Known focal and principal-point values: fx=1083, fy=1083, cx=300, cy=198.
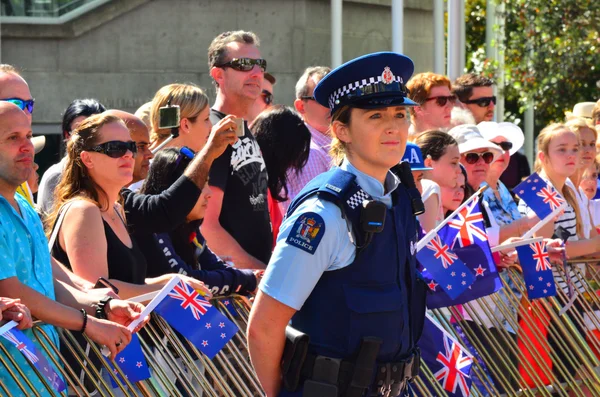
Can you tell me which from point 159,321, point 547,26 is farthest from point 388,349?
point 547,26

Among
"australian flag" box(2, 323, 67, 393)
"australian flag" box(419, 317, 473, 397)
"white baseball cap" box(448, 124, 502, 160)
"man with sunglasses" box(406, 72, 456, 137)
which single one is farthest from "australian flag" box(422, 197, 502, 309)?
"man with sunglasses" box(406, 72, 456, 137)

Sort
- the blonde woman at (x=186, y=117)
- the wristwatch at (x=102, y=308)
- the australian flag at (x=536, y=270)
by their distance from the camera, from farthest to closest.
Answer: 1. the australian flag at (x=536, y=270)
2. the blonde woman at (x=186, y=117)
3. the wristwatch at (x=102, y=308)

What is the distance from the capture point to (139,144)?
230 inches

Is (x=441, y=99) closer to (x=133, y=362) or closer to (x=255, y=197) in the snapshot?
(x=255, y=197)

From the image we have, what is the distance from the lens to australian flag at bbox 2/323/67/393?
3857mm

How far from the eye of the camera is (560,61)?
52.4 feet

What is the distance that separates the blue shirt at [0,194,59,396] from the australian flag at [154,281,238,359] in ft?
1.63

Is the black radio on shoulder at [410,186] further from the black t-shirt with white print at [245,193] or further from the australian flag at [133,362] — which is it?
the black t-shirt with white print at [245,193]

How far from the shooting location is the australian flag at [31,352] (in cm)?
386

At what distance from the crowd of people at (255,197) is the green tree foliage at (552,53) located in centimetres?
676

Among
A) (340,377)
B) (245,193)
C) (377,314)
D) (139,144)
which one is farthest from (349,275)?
(245,193)

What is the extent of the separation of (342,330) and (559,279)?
3.86 m

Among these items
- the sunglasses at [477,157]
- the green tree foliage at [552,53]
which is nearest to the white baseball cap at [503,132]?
the sunglasses at [477,157]

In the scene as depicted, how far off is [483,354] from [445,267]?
1.11m
